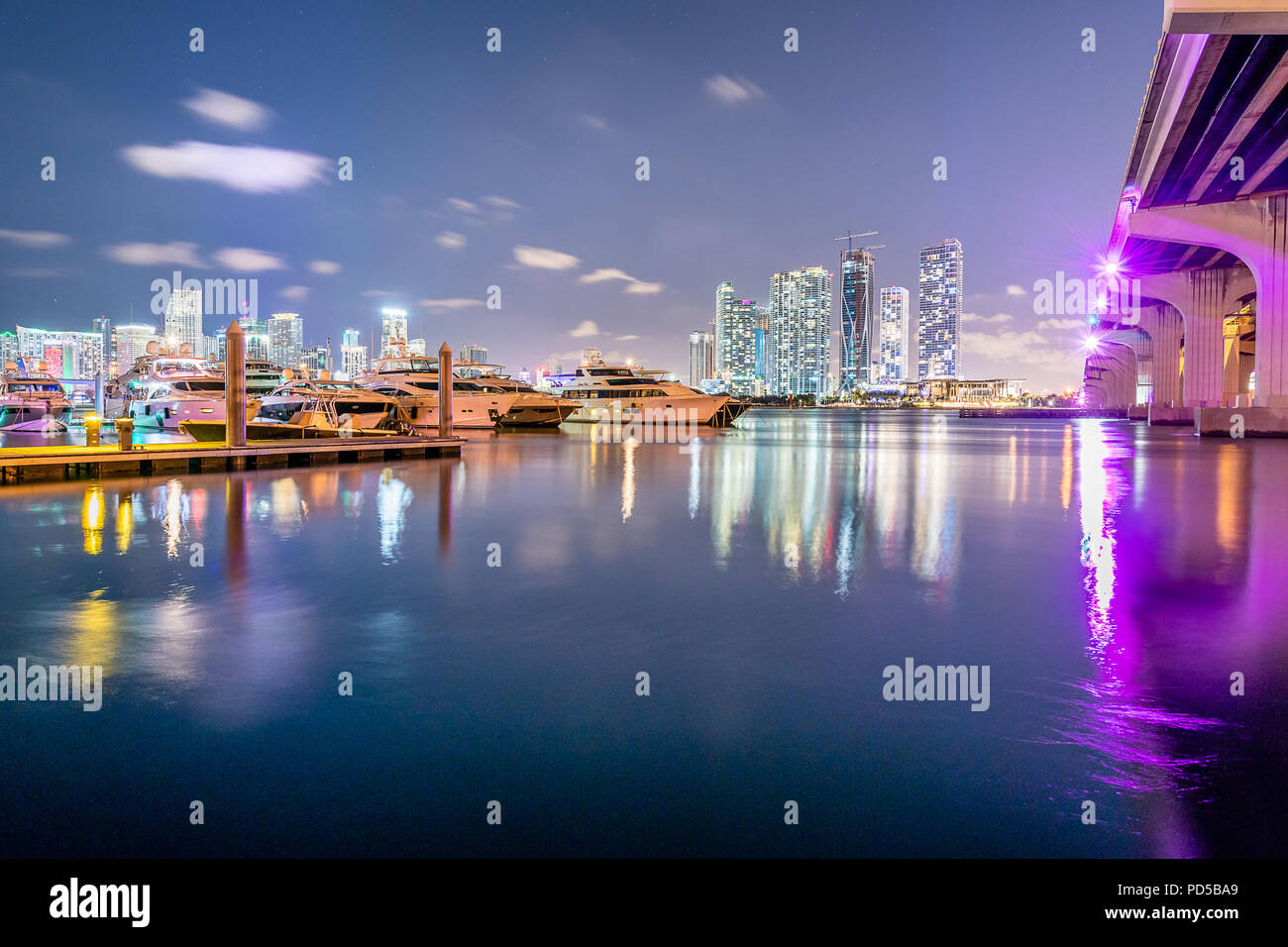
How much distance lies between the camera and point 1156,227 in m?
34.8

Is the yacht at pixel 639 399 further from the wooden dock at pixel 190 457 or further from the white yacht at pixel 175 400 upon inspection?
the wooden dock at pixel 190 457

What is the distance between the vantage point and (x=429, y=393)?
47438 mm

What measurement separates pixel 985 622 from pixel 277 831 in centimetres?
509

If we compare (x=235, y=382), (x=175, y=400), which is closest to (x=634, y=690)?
(x=235, y=382)

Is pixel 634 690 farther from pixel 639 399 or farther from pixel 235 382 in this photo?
pixel 639 399

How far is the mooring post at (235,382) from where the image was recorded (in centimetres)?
1942

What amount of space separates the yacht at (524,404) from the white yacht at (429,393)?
0.33 metres

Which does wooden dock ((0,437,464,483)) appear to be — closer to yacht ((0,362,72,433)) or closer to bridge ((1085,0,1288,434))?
bridge ((1085,0,1288,434))

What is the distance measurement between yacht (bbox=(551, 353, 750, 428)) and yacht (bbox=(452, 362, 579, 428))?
10.6 ft

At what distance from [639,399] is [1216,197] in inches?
1282

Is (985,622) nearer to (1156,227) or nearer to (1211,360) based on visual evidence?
(1156,227)

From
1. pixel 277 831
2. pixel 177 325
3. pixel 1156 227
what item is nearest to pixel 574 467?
pixel 277 831

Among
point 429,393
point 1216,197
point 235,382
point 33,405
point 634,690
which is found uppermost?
point 1216,197

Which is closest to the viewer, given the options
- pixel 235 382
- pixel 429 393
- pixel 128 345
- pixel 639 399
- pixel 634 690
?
pixel 634 690
